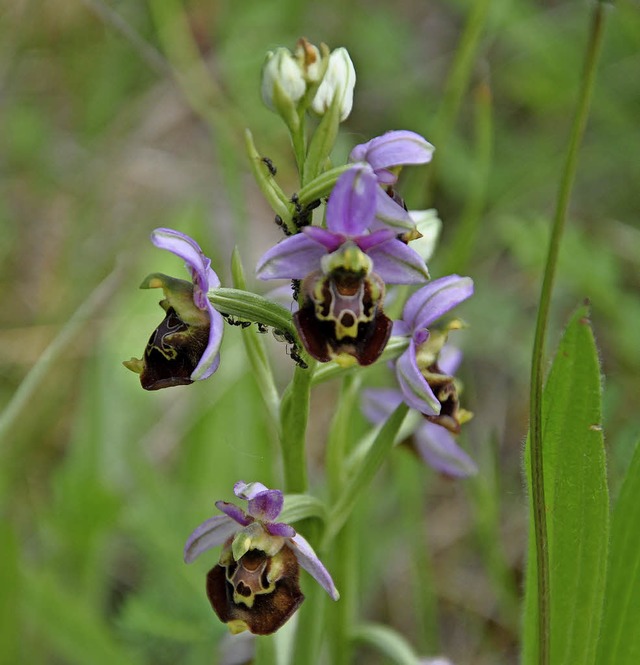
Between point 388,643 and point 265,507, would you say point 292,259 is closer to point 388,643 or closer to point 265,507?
point 265,507

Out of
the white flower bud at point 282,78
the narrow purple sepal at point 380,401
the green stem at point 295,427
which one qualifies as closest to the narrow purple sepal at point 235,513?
the green stem at point 295,427

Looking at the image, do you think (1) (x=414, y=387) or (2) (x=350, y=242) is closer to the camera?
(2) (x=350, y=242)

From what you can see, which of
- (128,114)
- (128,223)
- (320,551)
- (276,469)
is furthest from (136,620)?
(128,114)

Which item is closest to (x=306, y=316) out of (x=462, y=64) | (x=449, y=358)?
(x=449, y=358)

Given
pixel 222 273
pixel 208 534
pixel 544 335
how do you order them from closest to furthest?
pixel 544 335, pixel 208 534, pixel 222 273

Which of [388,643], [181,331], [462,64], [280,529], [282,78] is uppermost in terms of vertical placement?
[462,64]

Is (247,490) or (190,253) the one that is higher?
(190,253)

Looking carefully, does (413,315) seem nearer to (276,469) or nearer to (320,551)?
(320,551)
